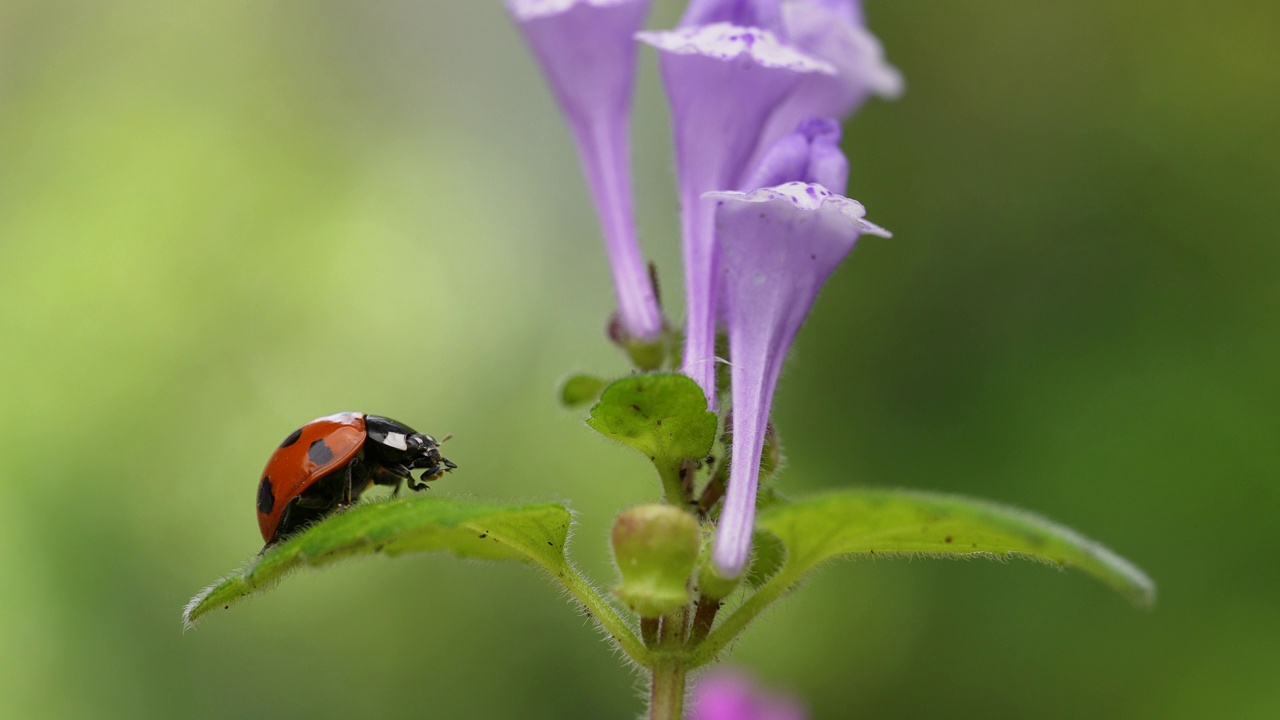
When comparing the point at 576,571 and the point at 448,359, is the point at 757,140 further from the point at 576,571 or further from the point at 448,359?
the point at 448,359

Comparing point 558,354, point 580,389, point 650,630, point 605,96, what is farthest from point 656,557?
point 558,354

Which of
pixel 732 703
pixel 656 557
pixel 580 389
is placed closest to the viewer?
pixel 656 557

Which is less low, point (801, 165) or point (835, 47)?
point (835, 47)

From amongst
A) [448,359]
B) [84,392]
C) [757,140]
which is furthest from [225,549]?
[757,140]

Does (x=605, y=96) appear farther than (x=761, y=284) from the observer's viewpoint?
Yes

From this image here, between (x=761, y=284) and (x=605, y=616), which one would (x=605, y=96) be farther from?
(x=605, y=616)

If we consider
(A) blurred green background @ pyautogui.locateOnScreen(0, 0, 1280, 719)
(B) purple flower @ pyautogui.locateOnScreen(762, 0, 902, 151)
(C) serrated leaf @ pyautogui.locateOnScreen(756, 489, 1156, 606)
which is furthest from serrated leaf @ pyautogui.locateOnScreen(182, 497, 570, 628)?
(A) blurred green background @ pyautogui.locateOnScreen(0, 0, 1280, 719)

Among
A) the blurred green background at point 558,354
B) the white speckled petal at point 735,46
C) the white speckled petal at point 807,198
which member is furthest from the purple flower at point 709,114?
the blurred green background at point 558,354
